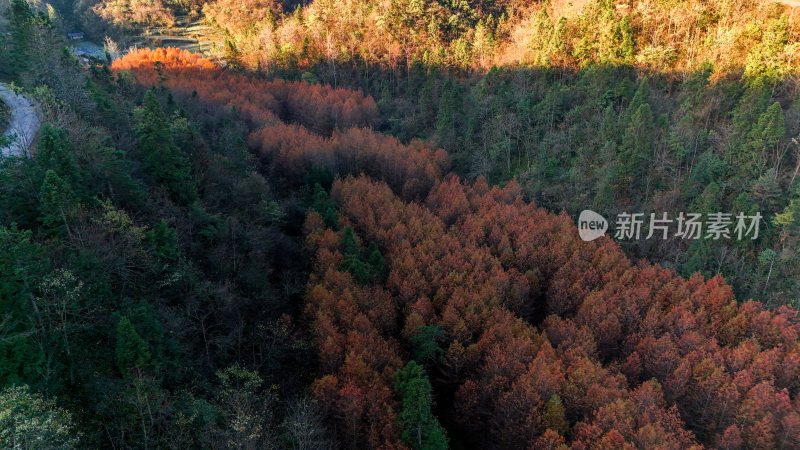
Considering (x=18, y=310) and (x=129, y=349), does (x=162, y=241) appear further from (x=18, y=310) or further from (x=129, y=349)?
(x=129, y=349)

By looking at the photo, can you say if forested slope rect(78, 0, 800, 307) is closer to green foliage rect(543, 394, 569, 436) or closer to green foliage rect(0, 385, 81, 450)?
green foliage rect(543, 394, 569, 436)

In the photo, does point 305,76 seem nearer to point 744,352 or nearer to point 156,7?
point 156,7

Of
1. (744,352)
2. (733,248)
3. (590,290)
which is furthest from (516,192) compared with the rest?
(744,352)

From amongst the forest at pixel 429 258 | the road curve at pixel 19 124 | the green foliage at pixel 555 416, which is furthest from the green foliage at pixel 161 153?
the green foliage at pixel 555 416

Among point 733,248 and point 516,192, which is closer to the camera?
point 733,248

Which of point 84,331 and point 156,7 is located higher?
point 156,7
